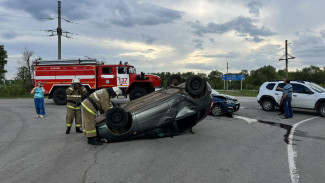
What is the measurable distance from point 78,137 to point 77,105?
3.07ft

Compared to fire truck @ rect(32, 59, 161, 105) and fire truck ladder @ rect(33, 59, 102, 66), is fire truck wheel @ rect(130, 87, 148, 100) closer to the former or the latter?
fire truck @ rect(32, 59, 161, 105)

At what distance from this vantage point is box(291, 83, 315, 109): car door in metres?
10.6

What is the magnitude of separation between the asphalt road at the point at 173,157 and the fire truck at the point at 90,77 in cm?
707

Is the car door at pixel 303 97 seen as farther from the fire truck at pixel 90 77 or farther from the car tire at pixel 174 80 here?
the fire truck at pixel 90 77

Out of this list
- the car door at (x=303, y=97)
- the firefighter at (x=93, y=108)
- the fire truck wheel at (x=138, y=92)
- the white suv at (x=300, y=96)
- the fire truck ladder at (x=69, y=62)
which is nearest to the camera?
the firefighter at (x=93, y=108)

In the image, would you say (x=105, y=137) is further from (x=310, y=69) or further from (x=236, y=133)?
(x=310, y=69)

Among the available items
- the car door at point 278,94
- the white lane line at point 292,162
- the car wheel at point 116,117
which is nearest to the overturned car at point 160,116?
the car wheel at point 116,117

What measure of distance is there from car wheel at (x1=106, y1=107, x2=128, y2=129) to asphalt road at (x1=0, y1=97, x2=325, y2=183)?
1.67ft

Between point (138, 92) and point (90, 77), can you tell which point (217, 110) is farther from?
point (90, 77)

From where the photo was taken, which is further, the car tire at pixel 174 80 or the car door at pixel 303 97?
the car door at pixel 303 97

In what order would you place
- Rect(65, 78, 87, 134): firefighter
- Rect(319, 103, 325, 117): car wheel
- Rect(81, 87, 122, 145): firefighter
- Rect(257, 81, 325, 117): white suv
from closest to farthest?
Rect(81, 87, 122, 145): firefighter, Rect(65, 78, 87, 134): firefighter, Rect(319, 103, 325, 117): car wheel, Rect(257, 81, 325, 117): white suv

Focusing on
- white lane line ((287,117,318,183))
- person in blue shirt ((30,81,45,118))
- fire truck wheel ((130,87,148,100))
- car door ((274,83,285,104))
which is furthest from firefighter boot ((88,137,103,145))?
car door ((274,83,285,104))

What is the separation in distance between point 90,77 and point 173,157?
1090 centimetres

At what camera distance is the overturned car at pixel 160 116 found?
18.1 feet
